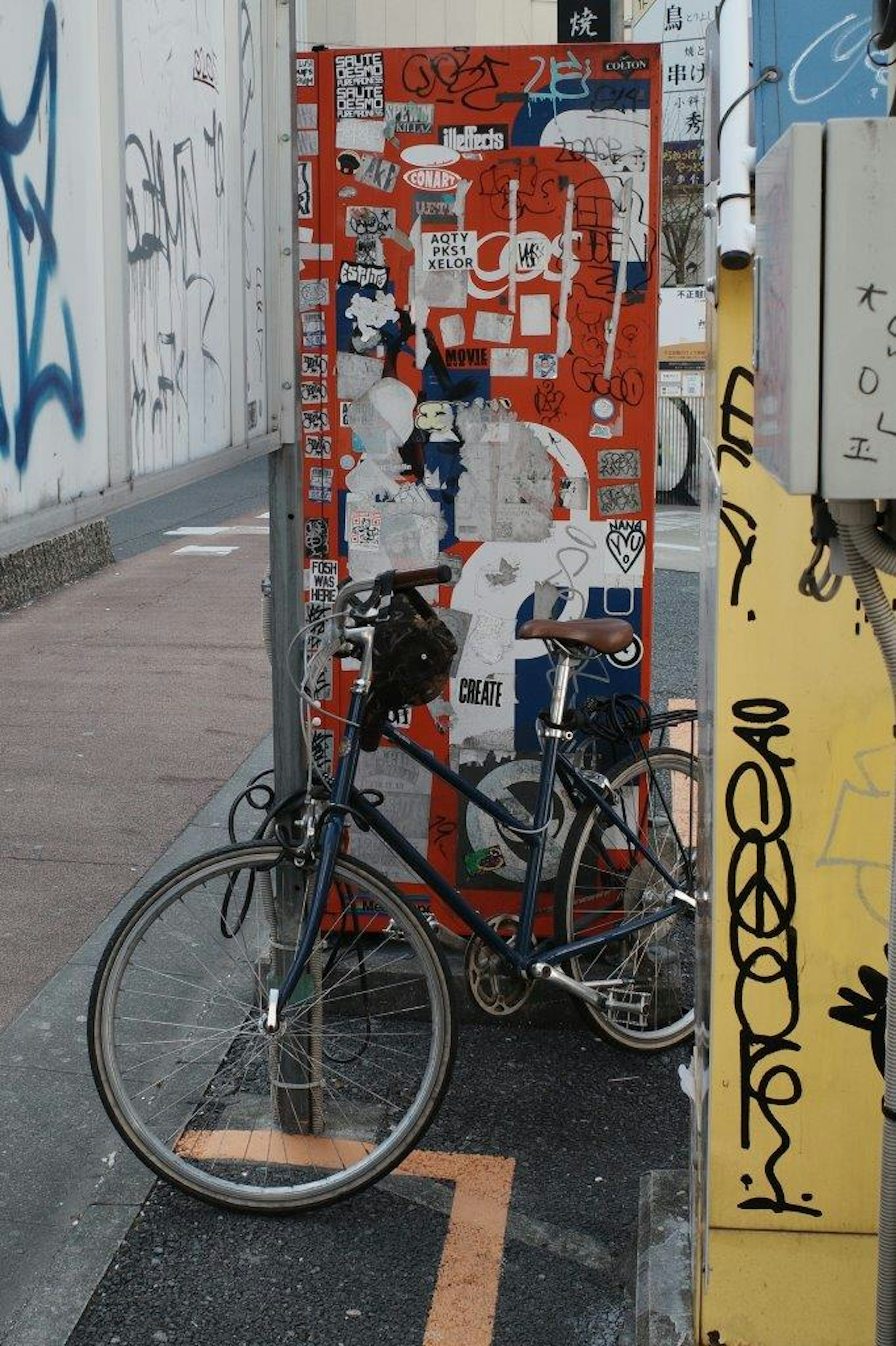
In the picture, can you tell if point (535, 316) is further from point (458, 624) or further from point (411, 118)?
point (458, 624)

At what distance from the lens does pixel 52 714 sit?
8.18 meters

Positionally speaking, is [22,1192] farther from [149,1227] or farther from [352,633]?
[352,633]

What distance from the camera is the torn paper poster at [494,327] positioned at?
4.40 m

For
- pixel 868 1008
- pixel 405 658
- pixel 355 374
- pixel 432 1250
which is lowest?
pixel 432 1250

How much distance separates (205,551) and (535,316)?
10420 millimetres

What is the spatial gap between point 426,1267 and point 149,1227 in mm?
630

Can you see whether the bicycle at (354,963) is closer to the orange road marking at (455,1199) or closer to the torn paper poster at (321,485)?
the orange road marking at (455,1199)

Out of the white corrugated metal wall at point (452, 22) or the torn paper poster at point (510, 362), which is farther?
the white corrugated metal wall at point (452, 22)

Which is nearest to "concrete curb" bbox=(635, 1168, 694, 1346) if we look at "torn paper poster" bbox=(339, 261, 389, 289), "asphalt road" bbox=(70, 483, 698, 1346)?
"asphalt road" bbox=(70, 483, 698, 1346)

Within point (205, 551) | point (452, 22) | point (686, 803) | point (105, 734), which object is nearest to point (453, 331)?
point (686, 803)

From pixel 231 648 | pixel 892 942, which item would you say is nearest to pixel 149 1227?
pixel 892 942

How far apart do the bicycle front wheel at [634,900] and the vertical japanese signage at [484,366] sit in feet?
0.70

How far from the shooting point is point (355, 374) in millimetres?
4457

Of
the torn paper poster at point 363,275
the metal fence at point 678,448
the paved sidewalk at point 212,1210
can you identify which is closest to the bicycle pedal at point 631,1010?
the paved sidewalk at point 212,1210
